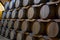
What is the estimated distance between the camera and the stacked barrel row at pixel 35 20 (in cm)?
317

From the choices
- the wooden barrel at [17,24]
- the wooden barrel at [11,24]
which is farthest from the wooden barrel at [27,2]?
the wooden barrel at [11,24]

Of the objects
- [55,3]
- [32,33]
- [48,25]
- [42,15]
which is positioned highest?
[55,3]

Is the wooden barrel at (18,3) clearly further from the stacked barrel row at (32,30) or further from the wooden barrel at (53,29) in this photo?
the wooden barrel at (53,29)

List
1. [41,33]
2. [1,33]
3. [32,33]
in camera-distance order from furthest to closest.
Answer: [1,33] < [32,33] < [41,33]

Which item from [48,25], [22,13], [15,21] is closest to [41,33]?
[48,25]

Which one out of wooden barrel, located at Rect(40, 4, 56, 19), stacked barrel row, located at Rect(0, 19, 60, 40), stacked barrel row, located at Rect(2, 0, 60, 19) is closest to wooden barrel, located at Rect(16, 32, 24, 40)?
stacked barrel row, located at Rect(0, 19, 60, 40)

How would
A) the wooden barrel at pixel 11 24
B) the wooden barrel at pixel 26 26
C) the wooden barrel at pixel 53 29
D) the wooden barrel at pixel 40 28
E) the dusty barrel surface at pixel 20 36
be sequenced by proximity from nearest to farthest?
1. the wooden barrel at pixel 53 29
2. the wooden barrel at pixel 40 28
3. the wooden barrel at pixel 26 26
4. the dusty barrel surface at pixel 20 36
5. the wooden barrel at pixel 11 24

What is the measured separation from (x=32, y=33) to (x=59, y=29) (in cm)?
98

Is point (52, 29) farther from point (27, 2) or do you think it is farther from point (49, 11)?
point (27, 2)

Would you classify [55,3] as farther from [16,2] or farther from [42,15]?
[16,2]

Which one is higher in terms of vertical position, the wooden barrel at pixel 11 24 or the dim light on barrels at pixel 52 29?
the dim light on barrels at pixel 52 29

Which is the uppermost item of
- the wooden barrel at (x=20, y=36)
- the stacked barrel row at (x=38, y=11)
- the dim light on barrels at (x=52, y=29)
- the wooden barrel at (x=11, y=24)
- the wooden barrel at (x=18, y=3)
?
the wooden barrel at (x=18, y=3)

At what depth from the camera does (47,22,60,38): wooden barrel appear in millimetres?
3025

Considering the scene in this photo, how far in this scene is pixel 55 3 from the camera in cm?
314
